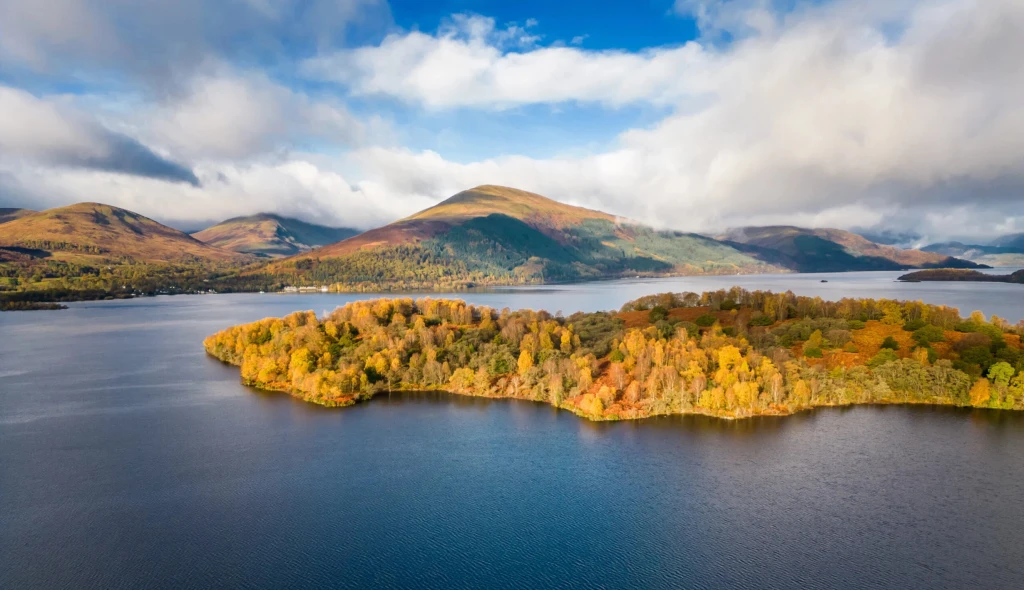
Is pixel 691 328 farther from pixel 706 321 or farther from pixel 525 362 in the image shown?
pixel 525 362

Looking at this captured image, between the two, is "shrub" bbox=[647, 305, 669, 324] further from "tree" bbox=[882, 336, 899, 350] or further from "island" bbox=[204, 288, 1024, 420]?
"tree" bbox=[882, 336, 899, 350]

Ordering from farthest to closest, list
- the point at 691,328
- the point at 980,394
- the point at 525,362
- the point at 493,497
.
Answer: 1. the point at 691,328
2. the point at 525,362
3. the point at 980,394
4. the point at 493,497

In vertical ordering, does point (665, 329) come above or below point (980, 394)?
above

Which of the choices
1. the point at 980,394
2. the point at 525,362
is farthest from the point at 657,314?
the point at 980,394

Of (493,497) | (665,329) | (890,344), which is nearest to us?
(493,497)

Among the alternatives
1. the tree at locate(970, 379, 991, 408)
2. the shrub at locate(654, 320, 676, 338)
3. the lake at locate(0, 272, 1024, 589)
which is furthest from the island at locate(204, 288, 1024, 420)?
the lake at locate(0, 272, 1024, 589)

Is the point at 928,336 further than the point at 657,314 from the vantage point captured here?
No

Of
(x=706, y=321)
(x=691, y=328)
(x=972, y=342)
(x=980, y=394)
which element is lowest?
(x=980, y=394)

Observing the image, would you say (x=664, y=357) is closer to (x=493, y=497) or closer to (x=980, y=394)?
(x=980, y=394)
